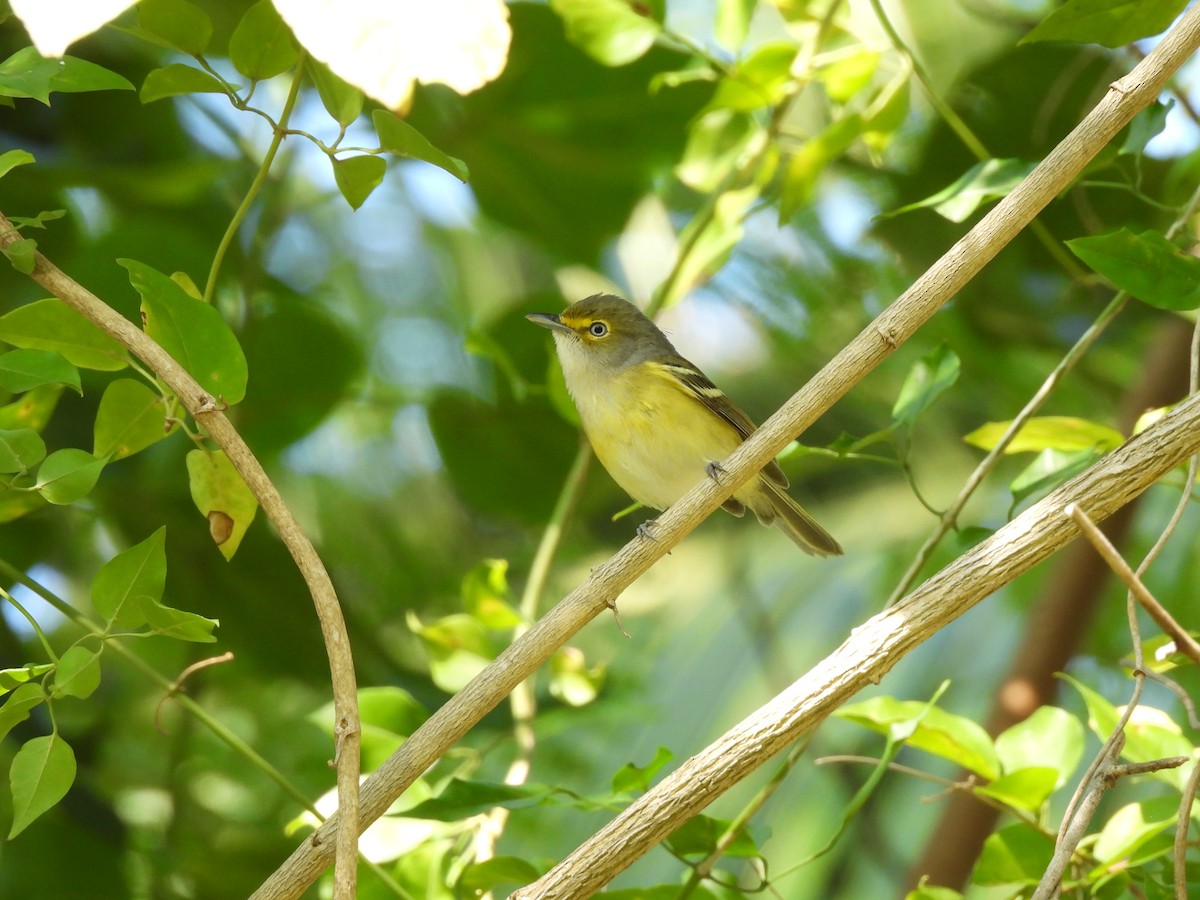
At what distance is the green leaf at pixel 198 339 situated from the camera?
1859 millimetres

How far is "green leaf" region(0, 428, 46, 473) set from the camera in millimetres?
1806

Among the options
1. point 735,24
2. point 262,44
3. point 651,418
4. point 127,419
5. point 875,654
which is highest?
point 262,44

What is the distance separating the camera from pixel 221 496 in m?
2.04

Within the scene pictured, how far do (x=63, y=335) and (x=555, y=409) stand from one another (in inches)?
82.5

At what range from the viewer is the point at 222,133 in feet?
12.5

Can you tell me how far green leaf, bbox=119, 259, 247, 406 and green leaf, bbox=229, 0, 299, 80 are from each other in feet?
1.28

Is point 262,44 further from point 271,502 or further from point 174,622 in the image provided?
point 174,622

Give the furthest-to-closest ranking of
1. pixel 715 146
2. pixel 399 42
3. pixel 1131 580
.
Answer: pixel 715 146 → pixel 1131 580 → pixel 399 42

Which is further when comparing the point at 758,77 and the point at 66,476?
the point at 758,77

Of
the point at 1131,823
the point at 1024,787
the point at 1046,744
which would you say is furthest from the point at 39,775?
the point at 1131,823

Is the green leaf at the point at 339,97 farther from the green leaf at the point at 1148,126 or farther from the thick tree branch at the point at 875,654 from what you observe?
the green leaf at the point at 1148,126

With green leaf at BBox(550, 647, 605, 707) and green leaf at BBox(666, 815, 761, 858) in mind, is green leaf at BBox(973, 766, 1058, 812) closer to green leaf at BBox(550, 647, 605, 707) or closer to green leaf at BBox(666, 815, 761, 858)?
green leaf at BBox(666, 815, 761, 858)

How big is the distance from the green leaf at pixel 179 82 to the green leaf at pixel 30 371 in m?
0.45

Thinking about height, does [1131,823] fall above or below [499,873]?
below
